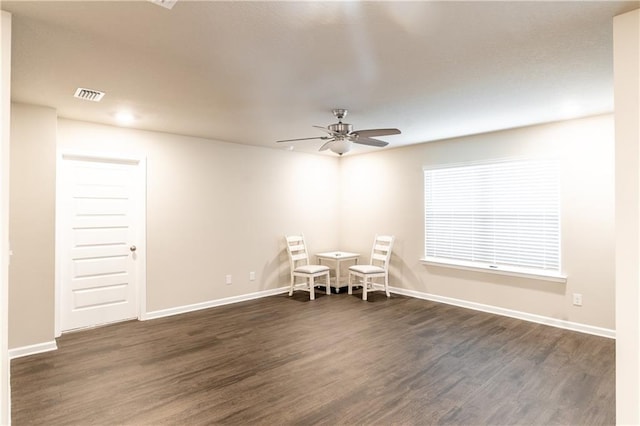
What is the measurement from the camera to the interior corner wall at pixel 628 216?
1858 mm

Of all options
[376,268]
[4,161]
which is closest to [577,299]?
[376,268]

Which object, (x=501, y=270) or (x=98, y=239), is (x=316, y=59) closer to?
(x=98, y=239)

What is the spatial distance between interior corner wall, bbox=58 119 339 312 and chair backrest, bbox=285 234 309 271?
169 millimetres

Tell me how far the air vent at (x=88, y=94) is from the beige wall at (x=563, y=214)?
4.39m

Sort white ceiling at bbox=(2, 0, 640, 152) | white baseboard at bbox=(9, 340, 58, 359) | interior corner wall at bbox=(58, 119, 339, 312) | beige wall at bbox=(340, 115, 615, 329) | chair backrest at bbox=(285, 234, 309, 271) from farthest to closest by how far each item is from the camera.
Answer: chair backrest at bbox=(285, 234, 309, 271) → interior corner wall at bbox=(58, 119, 339, 312) → beige wall at bbox=(340, 115, 615, 329) → white baseboard at bbox=(9, 340, 58, 359) → white ceiling at bbox=(2, 0, 640, 152)

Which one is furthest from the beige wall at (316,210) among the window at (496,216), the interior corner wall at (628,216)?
the interior corner wall at (628,216)

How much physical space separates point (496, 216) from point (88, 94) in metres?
5.09

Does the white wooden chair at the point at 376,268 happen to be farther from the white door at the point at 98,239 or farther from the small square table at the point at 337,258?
the white door at the point at 98,239

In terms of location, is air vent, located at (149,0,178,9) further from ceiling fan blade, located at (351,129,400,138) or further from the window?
the window

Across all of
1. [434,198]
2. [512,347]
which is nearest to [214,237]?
[434,198]

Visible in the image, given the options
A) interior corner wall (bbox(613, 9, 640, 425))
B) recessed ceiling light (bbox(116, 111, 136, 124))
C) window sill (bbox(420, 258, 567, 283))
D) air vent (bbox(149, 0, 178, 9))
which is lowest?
window sill (bbox(420, 258, 567, 283))

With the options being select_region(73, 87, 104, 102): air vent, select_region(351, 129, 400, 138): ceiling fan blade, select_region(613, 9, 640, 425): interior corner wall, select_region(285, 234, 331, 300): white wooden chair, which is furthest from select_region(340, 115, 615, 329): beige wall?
select_region(73, 87, 104, 102): air vent

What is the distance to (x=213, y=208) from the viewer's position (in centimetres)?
527

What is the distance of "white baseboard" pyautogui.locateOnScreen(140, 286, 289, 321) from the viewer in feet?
15.3
